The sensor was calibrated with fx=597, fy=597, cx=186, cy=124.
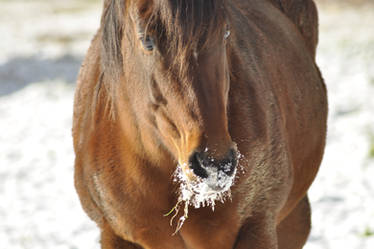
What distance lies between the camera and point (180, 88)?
6.39 feet

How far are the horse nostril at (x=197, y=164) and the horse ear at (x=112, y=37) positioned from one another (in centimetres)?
68

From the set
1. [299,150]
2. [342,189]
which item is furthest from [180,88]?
[342,189]

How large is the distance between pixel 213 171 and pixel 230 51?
0.85m

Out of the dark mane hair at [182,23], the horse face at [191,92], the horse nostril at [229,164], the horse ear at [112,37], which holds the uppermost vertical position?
the horse ear at [112,37]

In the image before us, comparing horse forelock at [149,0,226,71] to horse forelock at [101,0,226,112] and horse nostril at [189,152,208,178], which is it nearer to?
horse forelock at [101,0,226,112]

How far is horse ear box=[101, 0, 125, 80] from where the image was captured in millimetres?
2314

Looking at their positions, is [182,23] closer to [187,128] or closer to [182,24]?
[182,24]

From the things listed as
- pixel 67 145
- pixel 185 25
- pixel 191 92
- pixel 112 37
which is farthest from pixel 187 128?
pixel 67 145

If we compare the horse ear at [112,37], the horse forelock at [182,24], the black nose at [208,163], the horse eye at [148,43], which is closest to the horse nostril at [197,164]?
the black nose at [208,163]

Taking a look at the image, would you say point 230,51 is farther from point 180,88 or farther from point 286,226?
point 286,226

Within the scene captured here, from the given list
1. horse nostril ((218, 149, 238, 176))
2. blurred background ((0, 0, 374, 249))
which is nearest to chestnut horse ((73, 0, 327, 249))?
horse nostril ((218, 149, 238, 176))

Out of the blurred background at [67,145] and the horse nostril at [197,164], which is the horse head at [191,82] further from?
the blurred background at [67,145]

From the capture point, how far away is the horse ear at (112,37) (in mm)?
2314

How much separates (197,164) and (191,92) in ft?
0.76
